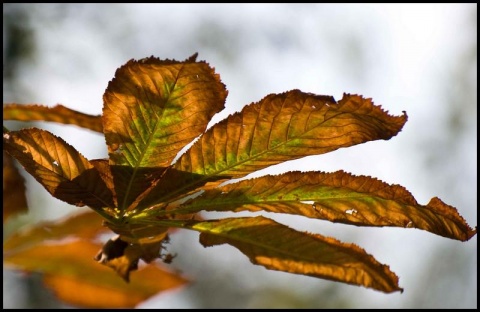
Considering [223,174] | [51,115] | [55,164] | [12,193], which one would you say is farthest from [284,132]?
[12,193]

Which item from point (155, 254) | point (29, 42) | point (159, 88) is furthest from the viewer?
point (29, 42)

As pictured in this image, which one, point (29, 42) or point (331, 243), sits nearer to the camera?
point (331, 243)

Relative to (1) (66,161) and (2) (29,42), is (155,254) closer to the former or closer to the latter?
(1) (66,161)

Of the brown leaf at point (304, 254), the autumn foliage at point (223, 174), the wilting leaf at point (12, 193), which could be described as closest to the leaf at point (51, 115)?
the wilting leaf at point (12, 193)

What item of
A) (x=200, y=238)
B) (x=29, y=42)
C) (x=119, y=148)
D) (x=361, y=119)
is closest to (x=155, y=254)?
(x=200, y=238)

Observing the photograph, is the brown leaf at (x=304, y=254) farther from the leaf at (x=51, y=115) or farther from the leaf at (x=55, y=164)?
the leaf at (x=51, y=115)

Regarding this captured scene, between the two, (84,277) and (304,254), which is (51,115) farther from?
(304,254)
